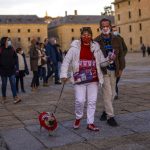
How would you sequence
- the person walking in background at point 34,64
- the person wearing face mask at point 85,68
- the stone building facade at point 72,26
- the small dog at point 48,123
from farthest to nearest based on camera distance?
the stone building facade at point 72,26, the person walking in background at point 34,64, the person wearing face mask at point 85,68, the small dog at point 48,123

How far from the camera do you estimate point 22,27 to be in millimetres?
125812

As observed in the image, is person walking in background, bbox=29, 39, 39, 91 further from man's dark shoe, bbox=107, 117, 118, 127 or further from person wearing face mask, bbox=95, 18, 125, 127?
man's dark shoe, bbox=107, 117, 118, 127

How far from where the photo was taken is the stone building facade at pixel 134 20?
8200cm

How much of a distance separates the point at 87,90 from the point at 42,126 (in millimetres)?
989

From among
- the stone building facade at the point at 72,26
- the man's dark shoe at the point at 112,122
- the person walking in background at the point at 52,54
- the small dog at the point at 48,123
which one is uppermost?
the stone building facade at the point at 72,26

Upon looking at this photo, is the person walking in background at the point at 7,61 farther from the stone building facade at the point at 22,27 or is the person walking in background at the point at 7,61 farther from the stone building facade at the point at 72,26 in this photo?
the stone building facade at the point at 22,27

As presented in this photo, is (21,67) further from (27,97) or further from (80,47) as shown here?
(80,47)

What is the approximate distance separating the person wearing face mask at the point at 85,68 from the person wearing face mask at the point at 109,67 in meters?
0.29

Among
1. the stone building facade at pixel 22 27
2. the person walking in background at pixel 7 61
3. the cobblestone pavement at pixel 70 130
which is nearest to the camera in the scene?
the cobblestone pavement at pixel 70 130

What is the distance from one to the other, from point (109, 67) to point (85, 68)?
2.06 feet

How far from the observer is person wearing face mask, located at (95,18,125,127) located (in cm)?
729

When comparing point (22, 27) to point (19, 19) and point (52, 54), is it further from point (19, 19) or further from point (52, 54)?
point (52, 54)

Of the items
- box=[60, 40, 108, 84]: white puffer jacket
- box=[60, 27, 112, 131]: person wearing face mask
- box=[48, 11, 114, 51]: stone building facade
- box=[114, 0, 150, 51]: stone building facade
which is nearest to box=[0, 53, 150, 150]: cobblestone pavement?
box=[60, 27, 112, 131]: person wearing face mask

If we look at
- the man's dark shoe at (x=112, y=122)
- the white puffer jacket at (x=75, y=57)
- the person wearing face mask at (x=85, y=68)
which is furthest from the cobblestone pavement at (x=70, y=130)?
the white puffer jacket at (x=75, y=57)
